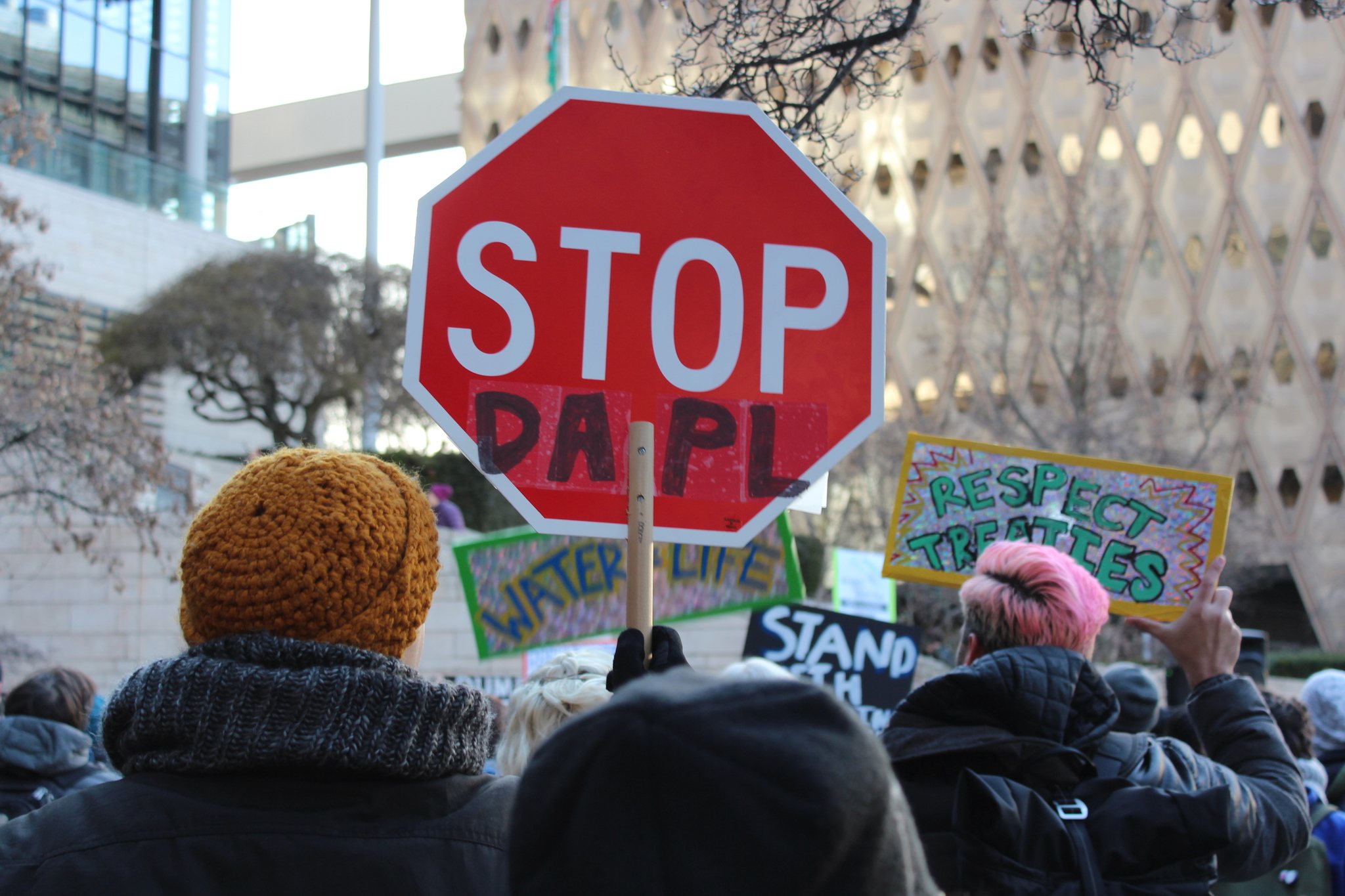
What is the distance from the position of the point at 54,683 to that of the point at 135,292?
21.0m

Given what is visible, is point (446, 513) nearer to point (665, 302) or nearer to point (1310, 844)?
point (1310, 844)

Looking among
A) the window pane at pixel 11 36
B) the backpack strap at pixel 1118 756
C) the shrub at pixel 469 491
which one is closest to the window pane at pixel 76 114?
the window pane at pixel 11 36

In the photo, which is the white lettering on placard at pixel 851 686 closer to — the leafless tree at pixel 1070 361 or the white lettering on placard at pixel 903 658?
the white lettering on placard at pixel 903 658

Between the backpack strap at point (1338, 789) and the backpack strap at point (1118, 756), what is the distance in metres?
2.54

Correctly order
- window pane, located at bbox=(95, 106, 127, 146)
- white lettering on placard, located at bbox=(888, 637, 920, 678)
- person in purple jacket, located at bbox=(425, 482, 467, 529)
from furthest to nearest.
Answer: window pane, located at bbox=(95, 106, 127, 146)
person in purple jacket, located at bbox=(425, 482, 467, 529)
white lettering on placard, located at bbox=(888, 637, 920, 678)

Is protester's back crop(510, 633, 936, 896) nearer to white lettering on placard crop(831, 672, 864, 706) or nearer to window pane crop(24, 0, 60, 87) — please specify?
white lettering on placard crop(831, 672, 864, 706)

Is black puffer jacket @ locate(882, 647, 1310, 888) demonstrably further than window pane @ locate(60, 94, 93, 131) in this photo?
No

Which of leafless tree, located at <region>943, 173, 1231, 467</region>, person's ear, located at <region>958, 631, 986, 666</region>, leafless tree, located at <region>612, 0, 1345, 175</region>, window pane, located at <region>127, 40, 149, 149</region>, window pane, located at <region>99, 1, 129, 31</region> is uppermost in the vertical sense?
window pane, located at <region>99, 1, 129, 31</region>

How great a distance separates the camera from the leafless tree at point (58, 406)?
38.1ft

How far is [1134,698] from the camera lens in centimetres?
498

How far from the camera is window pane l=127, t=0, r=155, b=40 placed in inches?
1127

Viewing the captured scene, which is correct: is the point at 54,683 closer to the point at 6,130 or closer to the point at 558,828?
the point at 558,828

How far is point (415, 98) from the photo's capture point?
167 ft

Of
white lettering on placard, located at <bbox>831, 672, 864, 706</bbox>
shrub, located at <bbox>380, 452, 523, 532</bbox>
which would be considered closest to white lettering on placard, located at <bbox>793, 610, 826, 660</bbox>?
white lettering on placard, located at <bbox>831, 672, 864, 706</bbox>
